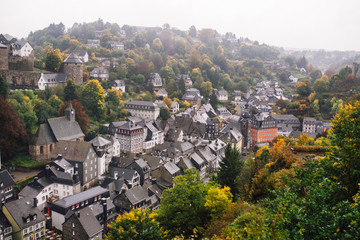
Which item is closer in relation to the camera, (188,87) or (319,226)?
(319,226)

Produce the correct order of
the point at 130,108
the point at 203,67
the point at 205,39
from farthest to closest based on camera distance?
1. the point at 205,39
2. the point at 203,67
3. the point at 130,108

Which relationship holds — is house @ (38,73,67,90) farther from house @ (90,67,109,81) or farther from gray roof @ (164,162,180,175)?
gray roof @ (164,162,180,175)

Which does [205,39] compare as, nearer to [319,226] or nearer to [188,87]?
[188,87]

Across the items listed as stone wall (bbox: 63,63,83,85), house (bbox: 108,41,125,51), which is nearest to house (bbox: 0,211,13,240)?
stone wall (bbox: 63,63,83,85)

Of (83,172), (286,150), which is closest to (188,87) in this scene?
(83,172)

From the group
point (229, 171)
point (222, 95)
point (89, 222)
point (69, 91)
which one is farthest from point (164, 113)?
point (89, 222)

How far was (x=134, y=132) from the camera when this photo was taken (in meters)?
50.3

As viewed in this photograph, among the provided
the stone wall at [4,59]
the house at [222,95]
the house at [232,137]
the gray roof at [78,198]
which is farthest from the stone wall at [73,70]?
the house at [222,95]

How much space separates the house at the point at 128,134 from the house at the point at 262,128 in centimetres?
2643

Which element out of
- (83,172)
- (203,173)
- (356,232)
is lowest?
(203,173)

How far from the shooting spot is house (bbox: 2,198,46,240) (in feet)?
89.5

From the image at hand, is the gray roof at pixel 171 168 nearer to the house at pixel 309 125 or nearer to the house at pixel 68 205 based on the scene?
the house at pixel 68 205

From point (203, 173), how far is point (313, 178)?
36984mm

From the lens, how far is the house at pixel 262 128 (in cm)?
6456
